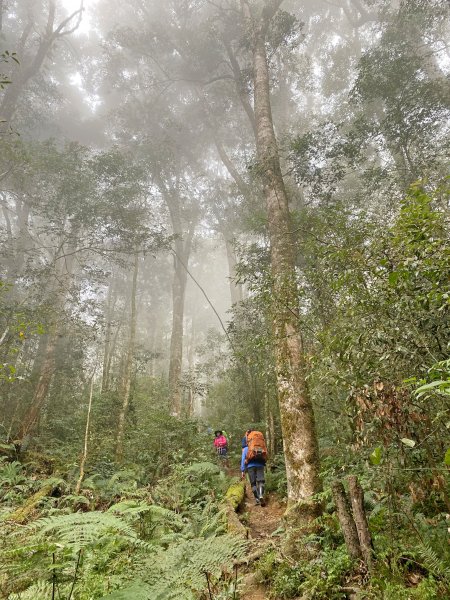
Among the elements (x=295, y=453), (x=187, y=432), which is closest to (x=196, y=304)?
(x=187, y=432)

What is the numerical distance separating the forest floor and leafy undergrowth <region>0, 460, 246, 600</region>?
0.34 metres

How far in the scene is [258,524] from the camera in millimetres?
6891

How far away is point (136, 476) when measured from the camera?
8.60 metres

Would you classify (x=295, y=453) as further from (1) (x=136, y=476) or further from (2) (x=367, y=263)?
(1) (x=136, y=476)

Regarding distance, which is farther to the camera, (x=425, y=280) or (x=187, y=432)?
(x=187, y=432)

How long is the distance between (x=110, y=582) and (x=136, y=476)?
5.84 m

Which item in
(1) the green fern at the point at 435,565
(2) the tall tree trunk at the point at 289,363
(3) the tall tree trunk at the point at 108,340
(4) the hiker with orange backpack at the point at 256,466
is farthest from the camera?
(3) the tall tree trunk at the point at 108,340

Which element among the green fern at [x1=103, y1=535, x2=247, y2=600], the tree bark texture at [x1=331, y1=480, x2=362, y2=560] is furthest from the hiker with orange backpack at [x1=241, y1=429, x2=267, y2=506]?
the green fern at [x1=103, y1=535, x2=247, y2=600]

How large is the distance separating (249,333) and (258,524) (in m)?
5.73

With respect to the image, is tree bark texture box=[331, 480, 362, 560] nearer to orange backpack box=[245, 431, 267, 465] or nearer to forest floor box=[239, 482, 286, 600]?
forest floor box=[239, 482, 286, 600]

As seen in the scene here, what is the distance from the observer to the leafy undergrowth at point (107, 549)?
7.25ft

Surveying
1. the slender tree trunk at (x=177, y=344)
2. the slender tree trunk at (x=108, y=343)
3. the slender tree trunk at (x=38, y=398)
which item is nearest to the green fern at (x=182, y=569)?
the slender tree trunk at (x=38, y=398)

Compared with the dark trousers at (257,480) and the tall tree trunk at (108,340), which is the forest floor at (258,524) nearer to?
the dark trousers at (257,480)

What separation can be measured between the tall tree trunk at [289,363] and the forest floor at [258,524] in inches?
38.2
